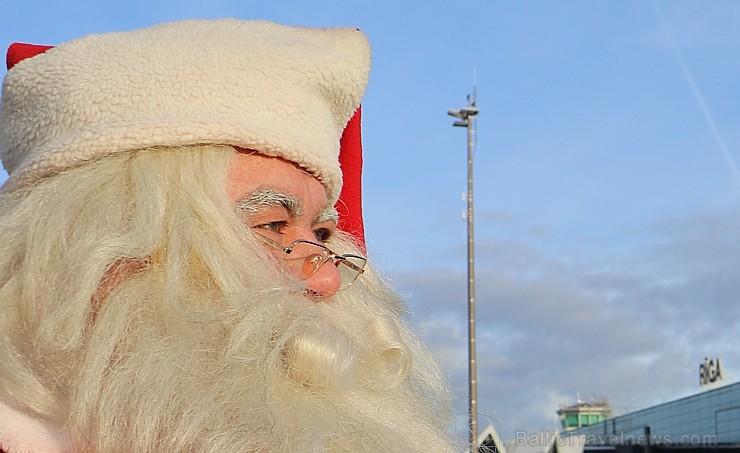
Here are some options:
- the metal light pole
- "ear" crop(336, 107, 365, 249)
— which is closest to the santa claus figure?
"ear" crop(336, 107, 365, 249)

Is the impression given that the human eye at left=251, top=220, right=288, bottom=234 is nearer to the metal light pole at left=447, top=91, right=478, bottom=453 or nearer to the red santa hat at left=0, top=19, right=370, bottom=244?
the red santa hat at left=0, top=19, right=370, bottom=244

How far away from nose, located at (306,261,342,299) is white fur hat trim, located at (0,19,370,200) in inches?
7.5

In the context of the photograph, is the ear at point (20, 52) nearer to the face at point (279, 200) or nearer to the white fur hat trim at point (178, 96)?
the white fur hat trim at point (178, 96)

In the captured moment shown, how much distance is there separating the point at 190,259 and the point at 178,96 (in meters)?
0.33

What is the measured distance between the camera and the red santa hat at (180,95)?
1.71 m

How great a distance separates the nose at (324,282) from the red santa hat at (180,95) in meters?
0.19

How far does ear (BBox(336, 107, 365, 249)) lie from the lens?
2531 millimetres

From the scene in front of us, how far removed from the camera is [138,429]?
134 cm

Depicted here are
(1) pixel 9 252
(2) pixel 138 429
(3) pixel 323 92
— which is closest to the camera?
(2) pixel 138 429

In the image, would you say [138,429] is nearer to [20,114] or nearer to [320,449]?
[320,449]

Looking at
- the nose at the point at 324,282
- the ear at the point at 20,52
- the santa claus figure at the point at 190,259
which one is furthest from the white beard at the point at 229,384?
the ear at the point at 20,52

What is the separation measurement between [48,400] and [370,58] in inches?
41.6

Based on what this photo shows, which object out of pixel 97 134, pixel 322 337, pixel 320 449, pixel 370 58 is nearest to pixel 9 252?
pixel 97 134

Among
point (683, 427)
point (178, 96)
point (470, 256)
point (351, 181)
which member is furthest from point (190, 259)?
point (683, 427)
